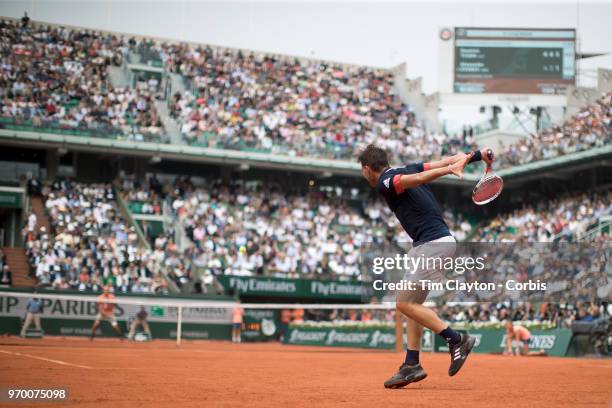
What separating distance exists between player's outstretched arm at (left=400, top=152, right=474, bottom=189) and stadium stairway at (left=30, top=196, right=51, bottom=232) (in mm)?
30212

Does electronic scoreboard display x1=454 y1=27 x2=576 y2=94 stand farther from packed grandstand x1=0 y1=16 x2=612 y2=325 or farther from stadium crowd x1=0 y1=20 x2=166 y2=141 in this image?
stadium crowd x1=0 y1=20 x2=166 y2=141

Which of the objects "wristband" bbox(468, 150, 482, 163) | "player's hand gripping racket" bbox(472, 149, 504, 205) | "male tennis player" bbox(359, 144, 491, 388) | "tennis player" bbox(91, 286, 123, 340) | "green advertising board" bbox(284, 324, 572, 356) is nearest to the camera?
"wristband" bbox(468, 150, 482, 163)

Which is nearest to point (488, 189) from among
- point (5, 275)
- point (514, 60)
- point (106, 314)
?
point (106, 314)

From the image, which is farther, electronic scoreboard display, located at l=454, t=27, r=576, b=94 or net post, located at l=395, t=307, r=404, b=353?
electronic scoreboard display, located at l=454, t=27, r=576, b=94

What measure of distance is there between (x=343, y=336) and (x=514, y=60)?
21657mm

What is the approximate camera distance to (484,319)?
3225 cm

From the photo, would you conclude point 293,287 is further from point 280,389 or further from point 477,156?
point 477,156

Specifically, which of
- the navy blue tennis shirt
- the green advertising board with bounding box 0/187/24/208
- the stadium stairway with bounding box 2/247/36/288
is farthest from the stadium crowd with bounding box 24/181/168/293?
the navy blue tennis shirt

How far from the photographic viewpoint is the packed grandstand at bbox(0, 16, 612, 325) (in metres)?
36.6

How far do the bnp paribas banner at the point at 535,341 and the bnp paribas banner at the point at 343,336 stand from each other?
2045mm

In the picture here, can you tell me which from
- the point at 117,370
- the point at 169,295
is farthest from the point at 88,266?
the point at 117,370

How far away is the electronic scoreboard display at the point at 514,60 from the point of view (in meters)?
47.2

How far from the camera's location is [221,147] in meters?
40.7

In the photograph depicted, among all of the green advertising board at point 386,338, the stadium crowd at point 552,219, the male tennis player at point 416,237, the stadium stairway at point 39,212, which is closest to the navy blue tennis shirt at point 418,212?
the male tennis player at point 416,237
